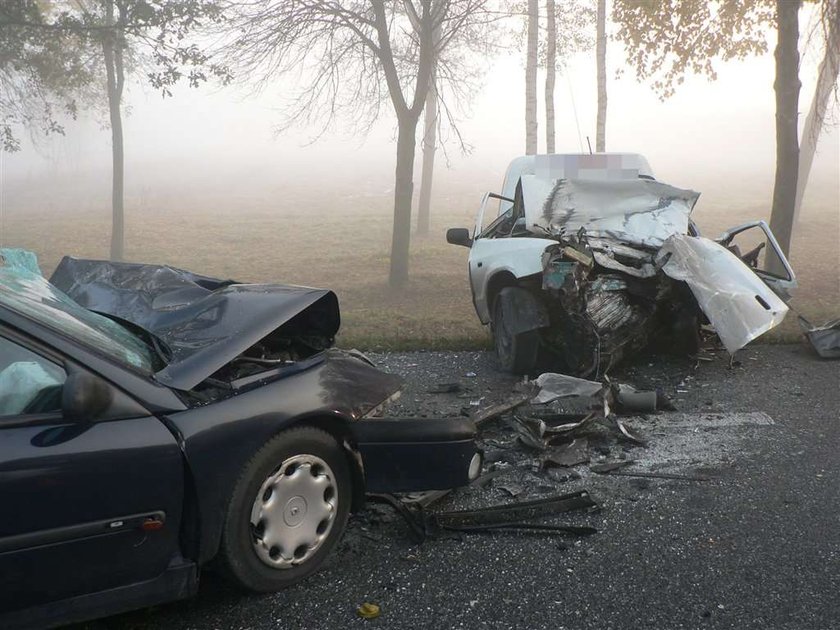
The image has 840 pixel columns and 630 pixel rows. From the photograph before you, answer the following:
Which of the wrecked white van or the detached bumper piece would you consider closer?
the detached bumper piece

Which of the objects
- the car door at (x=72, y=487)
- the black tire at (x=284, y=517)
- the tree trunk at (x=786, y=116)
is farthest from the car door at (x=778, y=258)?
the car door at (x=72, y=487)

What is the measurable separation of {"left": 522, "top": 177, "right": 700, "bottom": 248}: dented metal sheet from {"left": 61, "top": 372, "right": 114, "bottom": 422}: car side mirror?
472 cm

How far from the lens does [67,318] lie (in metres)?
3.07

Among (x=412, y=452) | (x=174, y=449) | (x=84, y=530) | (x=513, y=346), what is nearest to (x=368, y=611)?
(x=412, y=452)

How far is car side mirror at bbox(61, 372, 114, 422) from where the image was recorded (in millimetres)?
2514

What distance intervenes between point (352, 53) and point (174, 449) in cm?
1144

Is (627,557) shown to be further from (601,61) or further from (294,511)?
(601,61)

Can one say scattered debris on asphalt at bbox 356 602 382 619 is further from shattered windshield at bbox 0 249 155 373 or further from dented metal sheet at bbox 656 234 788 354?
dented metal sheet at bbox 656 234 788 354

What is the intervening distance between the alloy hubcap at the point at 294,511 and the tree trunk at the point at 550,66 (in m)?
14.1

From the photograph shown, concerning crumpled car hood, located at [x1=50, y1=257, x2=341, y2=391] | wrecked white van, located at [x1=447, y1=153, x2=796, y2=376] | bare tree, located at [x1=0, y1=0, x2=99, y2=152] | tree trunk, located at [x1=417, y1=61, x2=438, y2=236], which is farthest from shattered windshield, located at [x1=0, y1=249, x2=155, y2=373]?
tree trunk, located at [x1=417, y1=61, x2=438, y2=236]

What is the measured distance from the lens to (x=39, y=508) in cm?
250

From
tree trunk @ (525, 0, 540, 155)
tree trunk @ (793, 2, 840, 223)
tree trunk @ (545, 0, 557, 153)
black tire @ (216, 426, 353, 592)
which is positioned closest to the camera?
black tire @ (216, 426, 353, 592)

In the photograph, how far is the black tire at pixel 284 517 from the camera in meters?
2.99

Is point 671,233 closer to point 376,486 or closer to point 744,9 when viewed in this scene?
point 376,486
